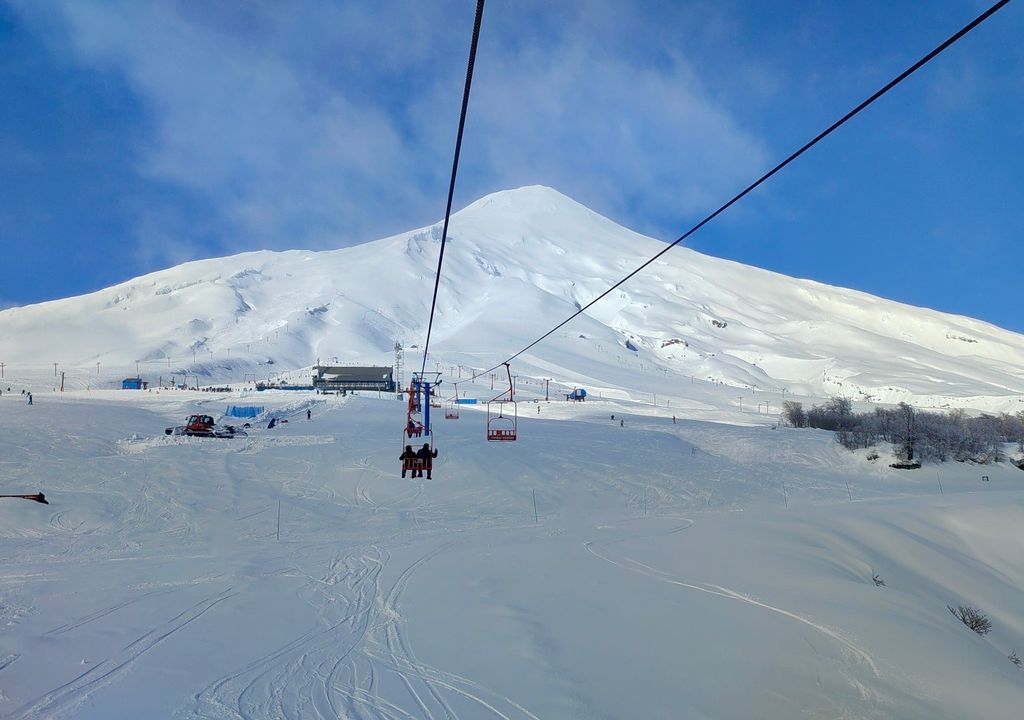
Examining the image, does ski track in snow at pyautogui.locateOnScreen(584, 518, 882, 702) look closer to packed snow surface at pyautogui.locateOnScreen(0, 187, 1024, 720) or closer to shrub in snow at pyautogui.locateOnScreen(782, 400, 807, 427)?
packed snow surface at pyautogui.locateOnScreen(0, 187, 1024, 720)

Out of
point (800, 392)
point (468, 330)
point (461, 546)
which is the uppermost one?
point (468, 330)

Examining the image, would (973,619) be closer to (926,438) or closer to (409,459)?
(409,459)

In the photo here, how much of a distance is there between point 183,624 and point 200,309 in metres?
192

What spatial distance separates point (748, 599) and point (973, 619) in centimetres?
528

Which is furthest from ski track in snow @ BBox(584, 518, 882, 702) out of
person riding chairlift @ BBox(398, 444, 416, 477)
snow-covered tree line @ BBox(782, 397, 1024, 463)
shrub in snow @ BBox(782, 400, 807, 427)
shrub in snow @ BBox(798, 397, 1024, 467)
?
shrub in snow @ BBox(782, 400, 807, 427)

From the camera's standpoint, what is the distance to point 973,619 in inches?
514

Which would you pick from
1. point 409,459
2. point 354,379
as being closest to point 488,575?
point 409,459

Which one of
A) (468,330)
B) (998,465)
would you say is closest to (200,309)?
(468,330)

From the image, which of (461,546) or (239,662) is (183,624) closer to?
(239,662)

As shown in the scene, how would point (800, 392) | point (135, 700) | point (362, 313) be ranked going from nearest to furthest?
point (135, 700) → point (800, 392) → point (362, 313)

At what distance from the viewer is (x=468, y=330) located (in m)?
164

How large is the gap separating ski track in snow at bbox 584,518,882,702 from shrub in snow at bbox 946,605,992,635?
4.63 meters

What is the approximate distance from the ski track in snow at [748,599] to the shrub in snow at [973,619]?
463 centimetres

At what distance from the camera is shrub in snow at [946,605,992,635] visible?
42.2 ft
